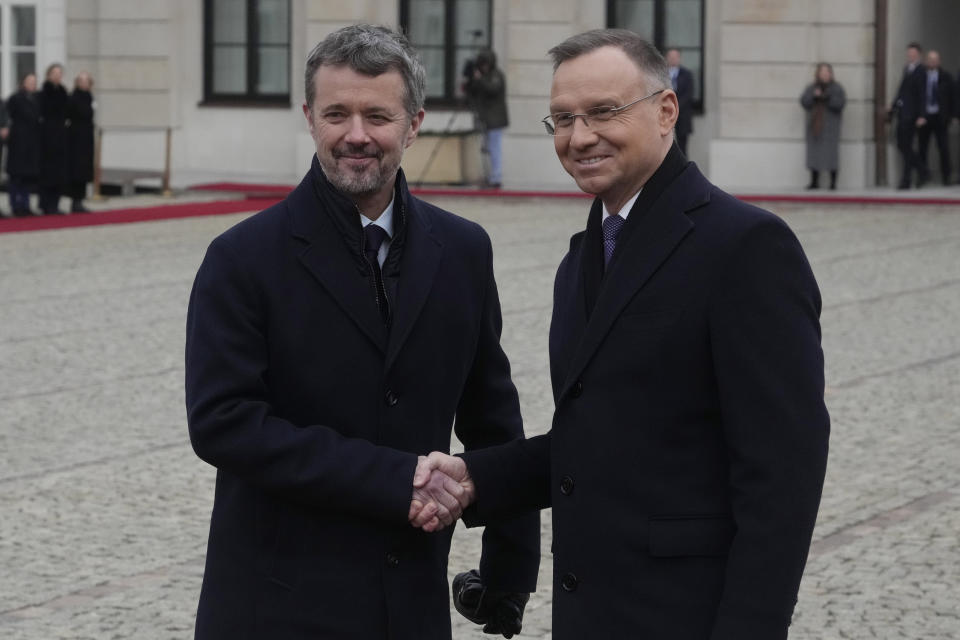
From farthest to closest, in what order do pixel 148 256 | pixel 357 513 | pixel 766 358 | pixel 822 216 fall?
1. pixel 822 216
2. pixel 148 256
3. pixel 357 513
4. pixel 766 358

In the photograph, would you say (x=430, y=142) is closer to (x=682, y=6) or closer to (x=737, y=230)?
(x=682, y=6)

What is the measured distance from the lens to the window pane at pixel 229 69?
27422 millimetres

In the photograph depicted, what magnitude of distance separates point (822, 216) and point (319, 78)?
17805 millimetres

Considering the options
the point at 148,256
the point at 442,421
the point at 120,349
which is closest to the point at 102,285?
the point at 148,256

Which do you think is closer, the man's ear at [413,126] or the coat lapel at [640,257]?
the coat lapel at [640,257]

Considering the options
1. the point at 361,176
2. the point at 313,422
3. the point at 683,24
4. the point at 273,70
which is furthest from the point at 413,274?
the point at 273,70

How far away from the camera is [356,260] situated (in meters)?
3.27

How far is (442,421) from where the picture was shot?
3355mm

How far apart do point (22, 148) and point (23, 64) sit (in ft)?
24.7

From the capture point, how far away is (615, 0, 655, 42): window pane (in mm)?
25844

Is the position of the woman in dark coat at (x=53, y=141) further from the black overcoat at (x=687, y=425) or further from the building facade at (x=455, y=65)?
the black overcoat at (x=687, y=425)

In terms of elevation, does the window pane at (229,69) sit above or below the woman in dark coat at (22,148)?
above

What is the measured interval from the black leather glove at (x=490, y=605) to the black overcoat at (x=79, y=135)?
17.6 meters

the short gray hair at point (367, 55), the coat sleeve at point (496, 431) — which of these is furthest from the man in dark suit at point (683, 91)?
the short gray hair at point (367, 55)
